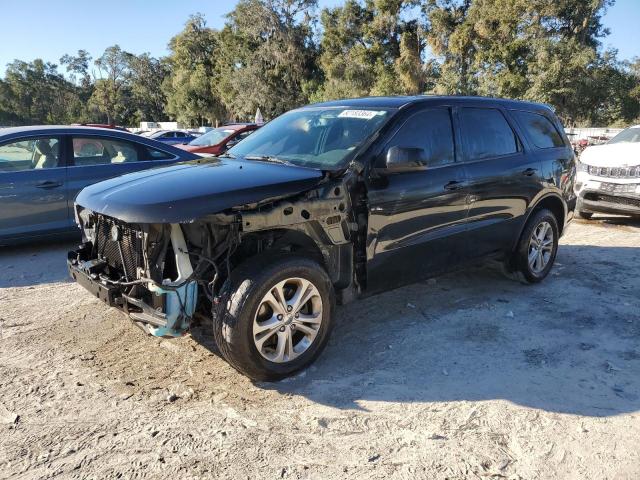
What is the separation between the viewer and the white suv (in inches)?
325

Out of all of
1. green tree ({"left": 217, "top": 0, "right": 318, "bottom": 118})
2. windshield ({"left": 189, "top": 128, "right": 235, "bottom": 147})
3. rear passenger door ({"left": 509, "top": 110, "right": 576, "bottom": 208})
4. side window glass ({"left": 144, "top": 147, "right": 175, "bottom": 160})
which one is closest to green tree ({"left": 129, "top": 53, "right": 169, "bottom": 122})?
green tree ({"left": 217, "top": 0, "right": 318, "bottom": 118})

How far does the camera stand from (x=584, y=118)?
31.6 meters

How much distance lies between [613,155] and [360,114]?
651 cm

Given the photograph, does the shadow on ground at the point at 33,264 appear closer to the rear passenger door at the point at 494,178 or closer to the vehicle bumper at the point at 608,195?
the rear passenger door at the point at 494,178

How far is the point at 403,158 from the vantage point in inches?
143

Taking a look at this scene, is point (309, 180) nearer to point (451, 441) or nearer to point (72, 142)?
point (451, 441)

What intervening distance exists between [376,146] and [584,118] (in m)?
32.7

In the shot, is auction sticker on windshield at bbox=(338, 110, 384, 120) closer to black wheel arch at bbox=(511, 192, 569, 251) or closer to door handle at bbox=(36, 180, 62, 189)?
black wheel arch at bbox=(511, 192, 569, 251)

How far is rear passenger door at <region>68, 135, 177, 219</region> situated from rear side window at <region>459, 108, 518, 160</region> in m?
4.34

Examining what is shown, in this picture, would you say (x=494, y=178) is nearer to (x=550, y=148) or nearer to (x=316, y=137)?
(x=550, y=148)

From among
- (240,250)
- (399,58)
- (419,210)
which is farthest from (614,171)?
(399,58)

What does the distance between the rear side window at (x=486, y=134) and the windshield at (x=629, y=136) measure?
5.93 meters

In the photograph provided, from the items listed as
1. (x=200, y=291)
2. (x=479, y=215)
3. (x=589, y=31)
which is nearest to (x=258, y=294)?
(x=200, y=291)

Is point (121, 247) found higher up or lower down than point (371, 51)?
lower down
